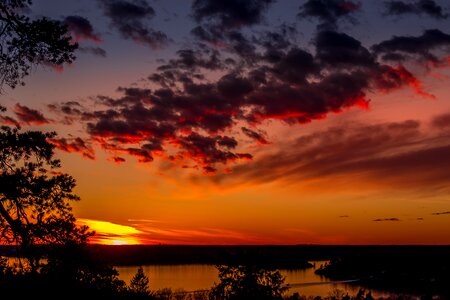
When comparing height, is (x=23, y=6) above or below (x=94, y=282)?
above

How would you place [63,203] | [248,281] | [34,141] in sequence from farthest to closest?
[248,281], [63,203], [34,141]

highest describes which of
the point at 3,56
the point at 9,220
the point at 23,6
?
the point at 23,6

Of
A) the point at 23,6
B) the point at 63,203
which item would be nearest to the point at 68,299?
the point at 63,203

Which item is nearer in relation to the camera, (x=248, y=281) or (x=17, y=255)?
(x=17, y=255)

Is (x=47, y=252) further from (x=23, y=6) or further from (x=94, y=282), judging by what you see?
(x=23, y=6)

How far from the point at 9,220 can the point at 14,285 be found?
3002 mm

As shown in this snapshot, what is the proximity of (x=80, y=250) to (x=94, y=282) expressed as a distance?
9.16 feet

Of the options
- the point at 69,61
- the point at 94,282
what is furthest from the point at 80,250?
the point at 69,61

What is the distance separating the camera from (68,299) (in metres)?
19.9

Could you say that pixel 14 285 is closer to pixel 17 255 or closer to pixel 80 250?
pixel 17 255

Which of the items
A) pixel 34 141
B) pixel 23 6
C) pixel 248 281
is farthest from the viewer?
pixel 248 281

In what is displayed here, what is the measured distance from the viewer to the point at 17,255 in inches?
707

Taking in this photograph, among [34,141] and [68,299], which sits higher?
[34,141]

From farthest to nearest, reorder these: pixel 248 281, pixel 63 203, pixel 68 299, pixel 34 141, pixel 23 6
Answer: pixel 248 281 → pixel 68 299 → pixel 63 203 → pixel 34 141 → pixel 23 6
